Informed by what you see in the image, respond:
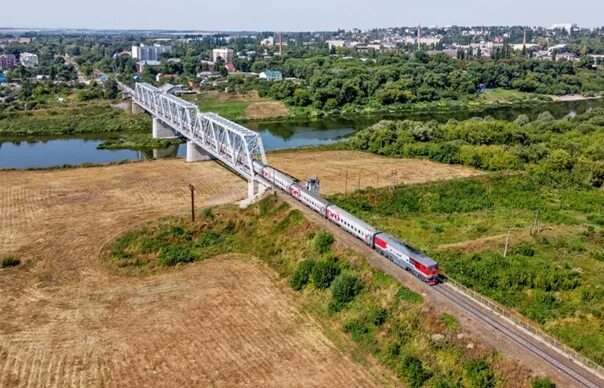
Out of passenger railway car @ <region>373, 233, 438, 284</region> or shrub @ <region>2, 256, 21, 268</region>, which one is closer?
A: passenger railway car @ <region>373, 233, 438, 284</region>

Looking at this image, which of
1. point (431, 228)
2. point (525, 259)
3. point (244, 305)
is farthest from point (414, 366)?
point (431, 228)

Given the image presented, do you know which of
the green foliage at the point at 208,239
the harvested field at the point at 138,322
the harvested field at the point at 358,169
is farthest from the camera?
the harvested field at the point at 358,169

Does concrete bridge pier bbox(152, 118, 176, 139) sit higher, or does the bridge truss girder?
the bridge truss girder

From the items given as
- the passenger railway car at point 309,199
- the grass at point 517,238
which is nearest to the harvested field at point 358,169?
the grass at point 517,238

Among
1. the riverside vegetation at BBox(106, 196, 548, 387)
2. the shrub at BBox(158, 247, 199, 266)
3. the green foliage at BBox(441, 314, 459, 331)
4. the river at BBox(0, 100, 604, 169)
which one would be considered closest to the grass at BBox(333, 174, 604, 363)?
the green foliage at BBox(441, 314, 459, 331)

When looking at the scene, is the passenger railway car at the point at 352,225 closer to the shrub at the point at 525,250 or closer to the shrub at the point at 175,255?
the shrub at the point at 175,255

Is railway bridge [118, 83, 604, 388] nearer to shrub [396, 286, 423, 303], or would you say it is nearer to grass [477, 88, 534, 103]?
shrub [396, 286, 423, 303]

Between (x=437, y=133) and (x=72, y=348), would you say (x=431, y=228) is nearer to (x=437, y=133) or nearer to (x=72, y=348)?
(x=72, y=348)
